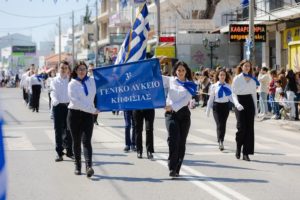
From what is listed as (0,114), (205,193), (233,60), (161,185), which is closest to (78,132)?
(161,185)

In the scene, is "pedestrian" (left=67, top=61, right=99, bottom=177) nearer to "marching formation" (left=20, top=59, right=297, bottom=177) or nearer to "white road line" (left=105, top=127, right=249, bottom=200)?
"marching formation" (left=20, top=59, right=297, bottom=177)

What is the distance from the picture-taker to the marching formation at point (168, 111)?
32.6 feet

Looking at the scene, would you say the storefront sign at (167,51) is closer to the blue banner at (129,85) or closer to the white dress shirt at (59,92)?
the white dress shirt at (59,92)

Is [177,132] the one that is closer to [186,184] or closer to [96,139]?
[186,184]

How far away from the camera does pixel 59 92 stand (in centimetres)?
1180

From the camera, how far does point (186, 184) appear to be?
9328 mm

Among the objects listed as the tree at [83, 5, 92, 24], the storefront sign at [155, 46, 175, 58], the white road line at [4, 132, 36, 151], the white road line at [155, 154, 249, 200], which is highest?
the tree at [83, 5, 92, 24]

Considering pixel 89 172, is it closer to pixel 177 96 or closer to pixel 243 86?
pixel 177 96

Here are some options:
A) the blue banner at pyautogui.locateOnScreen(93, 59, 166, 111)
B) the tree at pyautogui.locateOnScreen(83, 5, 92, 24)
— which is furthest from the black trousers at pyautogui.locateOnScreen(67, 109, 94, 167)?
the tree at pyautogui.locateOnScreen(83, 5, 92, 24)

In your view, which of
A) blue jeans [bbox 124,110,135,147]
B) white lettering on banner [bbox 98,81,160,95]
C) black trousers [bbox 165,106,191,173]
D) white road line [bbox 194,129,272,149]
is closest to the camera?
black trousers [bbox 165,106,191,173]

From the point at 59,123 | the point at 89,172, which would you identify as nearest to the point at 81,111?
the point at 89,172

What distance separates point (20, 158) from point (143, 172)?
285cm

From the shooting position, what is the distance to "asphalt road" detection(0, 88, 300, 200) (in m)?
8.60

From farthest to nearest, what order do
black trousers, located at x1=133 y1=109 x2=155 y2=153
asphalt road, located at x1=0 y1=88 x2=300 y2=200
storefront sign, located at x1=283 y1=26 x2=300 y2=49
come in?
storefront sign, located at x1=283 y1=26 x2=300 y2=49
black trousers, located at x1=133 y1=109 x2=155 y2=153
asphalt road, located at x1=0 y1=88 x2=300 y2=200
